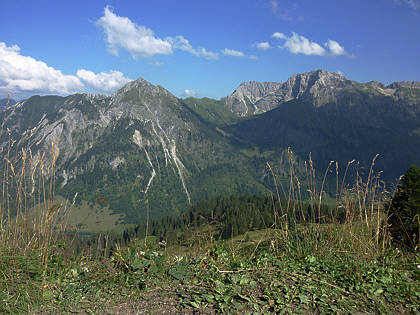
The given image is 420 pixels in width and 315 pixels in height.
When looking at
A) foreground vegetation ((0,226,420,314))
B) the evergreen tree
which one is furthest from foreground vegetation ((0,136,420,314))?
the evergreen tree

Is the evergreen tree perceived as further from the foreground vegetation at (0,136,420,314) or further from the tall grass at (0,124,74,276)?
the tall grass at (0,124,74,276)

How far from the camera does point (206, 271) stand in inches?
208

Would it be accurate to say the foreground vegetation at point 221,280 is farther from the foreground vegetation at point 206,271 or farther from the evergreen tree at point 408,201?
the evergreen tree at point 408,201

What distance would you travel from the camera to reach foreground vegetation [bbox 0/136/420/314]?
427 cm

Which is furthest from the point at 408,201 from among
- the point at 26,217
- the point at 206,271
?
the point at 26,217

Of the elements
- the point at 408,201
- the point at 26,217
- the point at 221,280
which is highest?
the point at 26,217

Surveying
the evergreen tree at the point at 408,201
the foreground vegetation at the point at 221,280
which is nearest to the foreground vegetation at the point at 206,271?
the foreground vegetation at the point at 221,280

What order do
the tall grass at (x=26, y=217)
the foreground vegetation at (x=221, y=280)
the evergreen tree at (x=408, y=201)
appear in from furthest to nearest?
1. the evergreen tree at (x=408, y=201)
2. the tall grass at (x=26, y=217)
3. the foreground vegetation at (x=221, y=280)

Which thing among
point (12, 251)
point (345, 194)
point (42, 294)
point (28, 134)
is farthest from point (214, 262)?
point (28, 134)

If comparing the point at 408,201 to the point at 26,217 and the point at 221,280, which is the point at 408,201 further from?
the point at 26,217

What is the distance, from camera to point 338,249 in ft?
19.5

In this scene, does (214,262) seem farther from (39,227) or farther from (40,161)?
(40,161)

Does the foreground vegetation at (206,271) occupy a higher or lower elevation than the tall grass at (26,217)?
lower

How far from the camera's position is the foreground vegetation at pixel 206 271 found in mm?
4270
